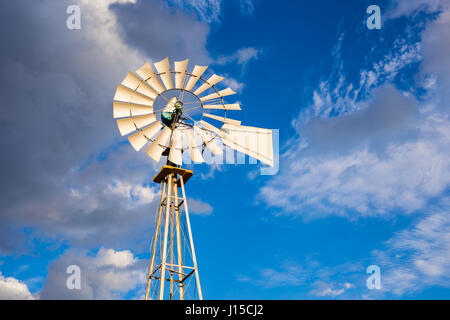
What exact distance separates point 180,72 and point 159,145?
3.26 metres

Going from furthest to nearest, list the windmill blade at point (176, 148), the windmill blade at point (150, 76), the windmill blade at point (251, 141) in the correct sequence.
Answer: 1. the windmill blade at point (251, 141)
2. the windmill blade at point (176, 148)
3. the windmill blade at point (150, 76)

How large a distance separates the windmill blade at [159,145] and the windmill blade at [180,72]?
1.97 metres

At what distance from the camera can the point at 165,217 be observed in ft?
51.6

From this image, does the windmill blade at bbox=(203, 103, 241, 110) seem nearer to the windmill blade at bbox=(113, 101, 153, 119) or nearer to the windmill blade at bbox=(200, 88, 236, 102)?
the windmill blade at bbox=(200, 88, 236, 102)

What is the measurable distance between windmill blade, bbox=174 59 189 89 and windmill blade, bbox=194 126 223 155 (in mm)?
2005

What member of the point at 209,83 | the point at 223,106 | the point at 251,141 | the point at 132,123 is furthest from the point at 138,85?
the point at 251,141

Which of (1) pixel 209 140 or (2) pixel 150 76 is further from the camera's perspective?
(1) pixel 209 140

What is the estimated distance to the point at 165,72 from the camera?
1697 cm

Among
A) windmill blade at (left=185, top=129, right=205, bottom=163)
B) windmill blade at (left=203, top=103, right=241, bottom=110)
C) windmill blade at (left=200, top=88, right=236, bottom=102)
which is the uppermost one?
windmill blade at (left=200, top=88, right=236, bottom=102)

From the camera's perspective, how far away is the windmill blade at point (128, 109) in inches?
639

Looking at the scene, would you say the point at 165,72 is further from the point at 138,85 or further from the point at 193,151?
the point at 193,151

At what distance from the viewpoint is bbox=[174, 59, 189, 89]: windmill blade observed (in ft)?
56.3

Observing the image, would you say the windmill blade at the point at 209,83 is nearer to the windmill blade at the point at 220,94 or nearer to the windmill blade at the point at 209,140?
the windmill blade at the point at 220,94
